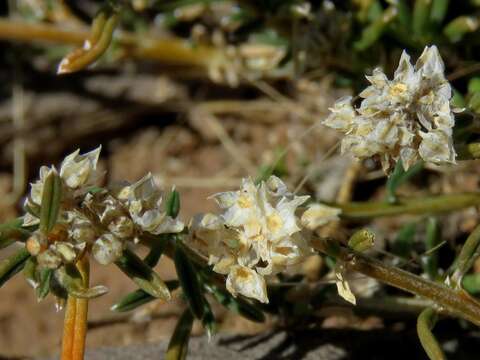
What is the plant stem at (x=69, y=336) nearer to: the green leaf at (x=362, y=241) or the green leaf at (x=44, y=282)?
the green leaf at (x=44, y=282)

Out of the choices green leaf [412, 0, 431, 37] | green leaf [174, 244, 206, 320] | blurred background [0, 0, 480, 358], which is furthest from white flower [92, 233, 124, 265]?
green leaf [412, 0, 431, 37]

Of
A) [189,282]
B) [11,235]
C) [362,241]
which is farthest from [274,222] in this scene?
[11,235]

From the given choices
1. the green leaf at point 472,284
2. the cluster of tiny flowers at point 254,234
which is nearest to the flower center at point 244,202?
the cluster of tiny flowers at point 254,234

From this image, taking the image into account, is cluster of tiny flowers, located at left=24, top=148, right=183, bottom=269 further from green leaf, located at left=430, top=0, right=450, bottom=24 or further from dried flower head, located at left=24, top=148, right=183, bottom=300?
green leaf, located at left=430, top=0, right=450, bottom=24

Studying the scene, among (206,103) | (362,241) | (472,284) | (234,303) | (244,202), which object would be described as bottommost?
(206,103)

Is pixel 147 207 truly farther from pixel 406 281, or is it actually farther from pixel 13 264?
pixel 406 281

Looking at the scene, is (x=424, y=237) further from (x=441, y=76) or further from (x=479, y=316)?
(x=441, y=76)

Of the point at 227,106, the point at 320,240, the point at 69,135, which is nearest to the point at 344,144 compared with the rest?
the point at 320,240
